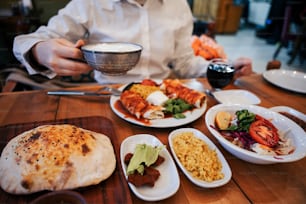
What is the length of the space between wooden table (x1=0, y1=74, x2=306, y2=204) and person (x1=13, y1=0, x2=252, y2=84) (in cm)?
14

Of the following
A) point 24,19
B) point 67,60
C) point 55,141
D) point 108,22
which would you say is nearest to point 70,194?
point 55,141

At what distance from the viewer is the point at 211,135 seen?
80cm

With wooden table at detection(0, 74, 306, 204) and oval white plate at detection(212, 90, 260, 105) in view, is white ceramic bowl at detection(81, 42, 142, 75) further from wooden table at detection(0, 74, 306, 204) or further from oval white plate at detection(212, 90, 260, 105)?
oval white plate at detection(212, 90, 260, 105)

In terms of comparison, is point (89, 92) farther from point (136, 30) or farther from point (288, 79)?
point (288, 79)

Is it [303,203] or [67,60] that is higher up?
[67,60]

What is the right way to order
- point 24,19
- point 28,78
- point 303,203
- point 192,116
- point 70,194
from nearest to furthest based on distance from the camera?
1. point 70,194
2. point 303,203
3. point 192,116
4. point 28,78
5. point 24,19

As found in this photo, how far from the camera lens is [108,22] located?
1.24 metres

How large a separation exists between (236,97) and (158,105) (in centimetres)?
46

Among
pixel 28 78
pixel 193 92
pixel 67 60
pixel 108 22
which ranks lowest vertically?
pixel 28 78

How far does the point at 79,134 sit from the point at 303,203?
633 mm

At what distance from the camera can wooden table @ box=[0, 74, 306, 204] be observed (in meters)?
0.56

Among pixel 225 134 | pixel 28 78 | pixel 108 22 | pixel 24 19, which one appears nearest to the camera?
pixel 225 134

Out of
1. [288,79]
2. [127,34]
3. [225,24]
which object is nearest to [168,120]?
[127,34]

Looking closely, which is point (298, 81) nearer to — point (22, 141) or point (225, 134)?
point (225, 134)
